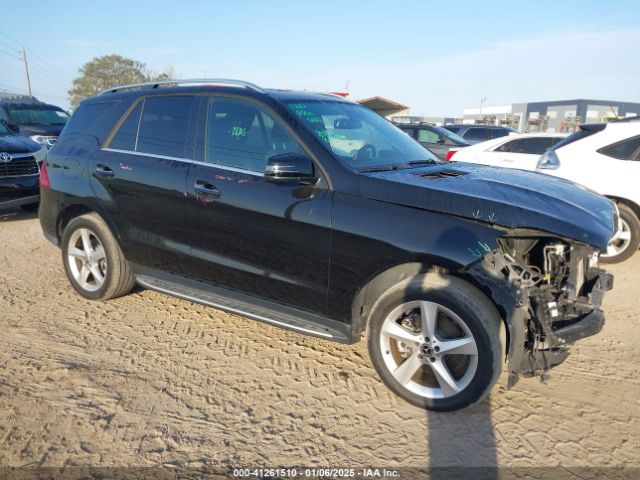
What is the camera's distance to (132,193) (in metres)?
3.76

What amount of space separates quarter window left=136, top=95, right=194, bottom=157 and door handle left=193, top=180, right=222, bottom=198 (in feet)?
1.12

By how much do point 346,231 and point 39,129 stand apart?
1235 cm

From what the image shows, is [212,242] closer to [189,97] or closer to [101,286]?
[189,97]

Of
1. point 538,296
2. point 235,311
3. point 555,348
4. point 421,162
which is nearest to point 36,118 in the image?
point 235,311

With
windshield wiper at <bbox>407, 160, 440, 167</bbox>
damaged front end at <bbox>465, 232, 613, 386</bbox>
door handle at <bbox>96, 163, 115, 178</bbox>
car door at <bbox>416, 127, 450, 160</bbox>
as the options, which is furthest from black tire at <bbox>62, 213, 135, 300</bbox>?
car door at <bbox>416, 127, 450, 160</bbox>

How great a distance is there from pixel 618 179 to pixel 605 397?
3718mm

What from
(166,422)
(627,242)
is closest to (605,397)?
(166,422)

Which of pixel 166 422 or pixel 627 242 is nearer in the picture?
pixel 166 422

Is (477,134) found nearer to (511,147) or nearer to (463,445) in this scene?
(511,147)

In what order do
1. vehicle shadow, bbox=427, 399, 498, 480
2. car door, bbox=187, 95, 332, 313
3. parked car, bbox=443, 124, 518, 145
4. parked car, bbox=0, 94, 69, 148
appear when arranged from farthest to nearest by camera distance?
parked car, bbox=443, 124, 518, 145, parked car, bbox=0, 94, 69, 148, car door, bbox=187, 95, 332, 313, vehicle shadow, bbox=427, 399, 498, 480

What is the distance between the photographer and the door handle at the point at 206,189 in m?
3.30

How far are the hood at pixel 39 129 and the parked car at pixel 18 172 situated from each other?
187 inches

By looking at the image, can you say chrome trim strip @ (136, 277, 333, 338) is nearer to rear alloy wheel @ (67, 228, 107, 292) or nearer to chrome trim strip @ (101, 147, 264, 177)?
rear alloy wheel @ (67, 228, 107, 292)

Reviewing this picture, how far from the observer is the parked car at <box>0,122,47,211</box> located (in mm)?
7160
